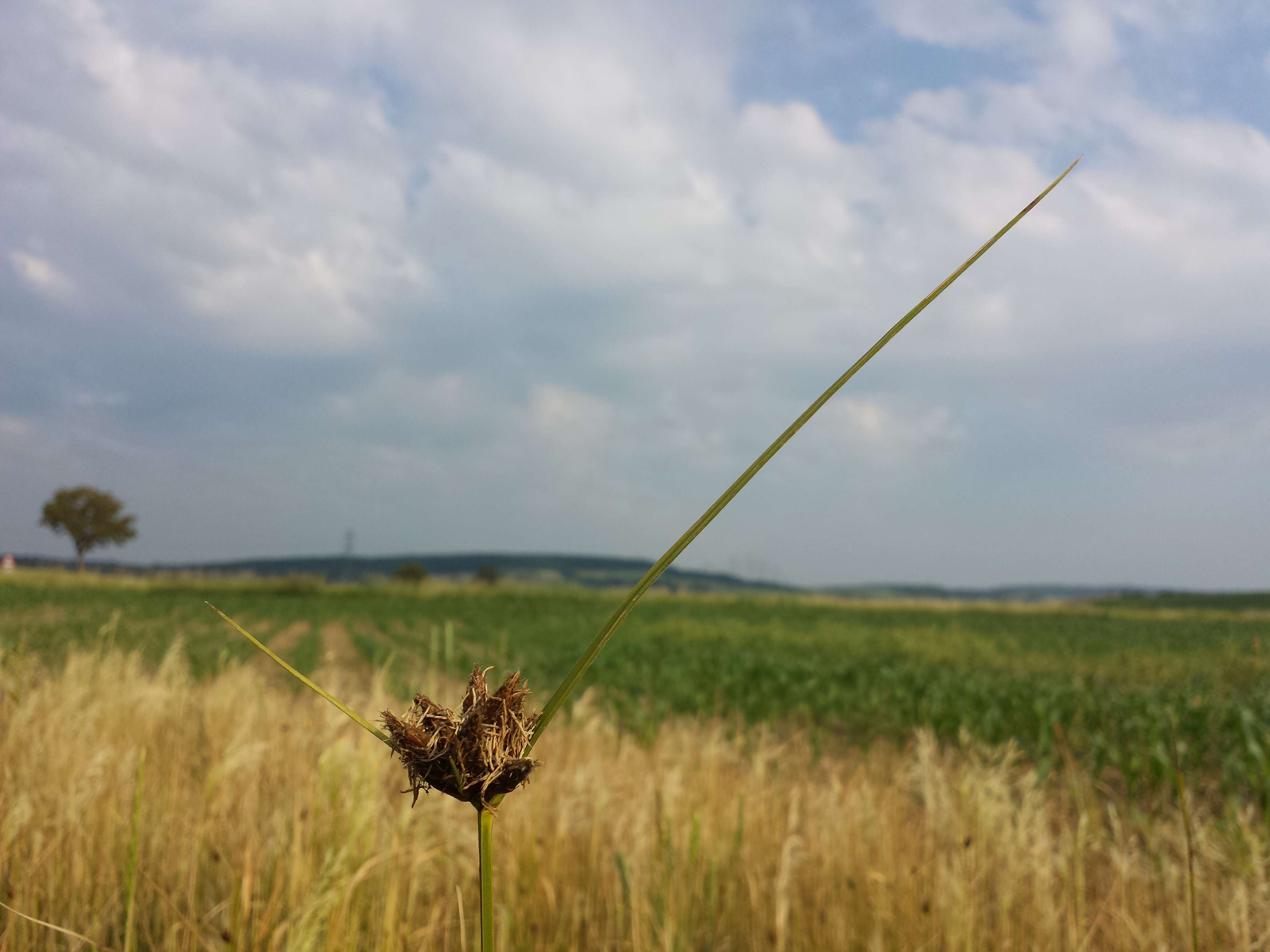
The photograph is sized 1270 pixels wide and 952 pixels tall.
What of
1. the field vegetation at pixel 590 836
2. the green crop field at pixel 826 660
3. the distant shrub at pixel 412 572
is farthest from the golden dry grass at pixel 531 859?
the distant shrub at pixel 412 572

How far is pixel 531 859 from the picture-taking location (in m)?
2.75

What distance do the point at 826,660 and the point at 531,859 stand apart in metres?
14.4

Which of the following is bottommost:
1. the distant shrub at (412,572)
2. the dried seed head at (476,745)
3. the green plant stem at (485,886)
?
the distant shrub at (412,572)

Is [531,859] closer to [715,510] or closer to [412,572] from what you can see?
[715,510]

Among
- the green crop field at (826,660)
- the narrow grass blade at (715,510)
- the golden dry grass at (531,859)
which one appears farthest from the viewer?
the green crop field at (826,660)

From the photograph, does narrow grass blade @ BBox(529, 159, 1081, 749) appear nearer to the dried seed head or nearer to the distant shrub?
the dried seed head

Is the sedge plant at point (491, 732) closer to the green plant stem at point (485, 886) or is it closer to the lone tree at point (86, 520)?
the green plant stem at point (485, 886)

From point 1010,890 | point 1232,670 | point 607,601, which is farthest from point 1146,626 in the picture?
point 1010,890

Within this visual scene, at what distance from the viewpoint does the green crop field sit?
8883 millimetres

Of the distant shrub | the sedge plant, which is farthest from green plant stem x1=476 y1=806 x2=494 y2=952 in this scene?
the distant shrub

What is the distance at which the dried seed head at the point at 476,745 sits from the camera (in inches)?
16.8

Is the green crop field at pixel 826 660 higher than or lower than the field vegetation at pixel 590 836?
lower

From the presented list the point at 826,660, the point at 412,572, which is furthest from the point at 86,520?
the point at 826,660

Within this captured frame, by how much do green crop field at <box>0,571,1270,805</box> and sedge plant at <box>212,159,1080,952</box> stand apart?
0.58 feet
